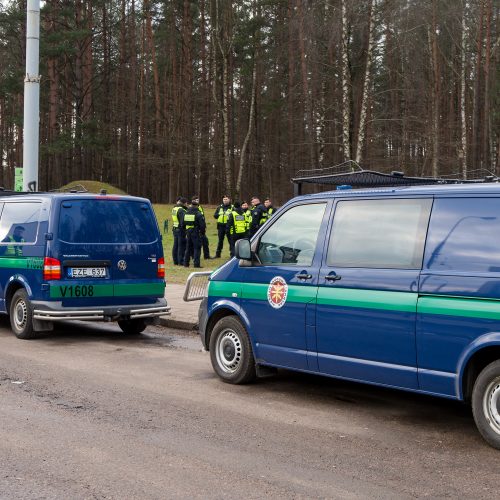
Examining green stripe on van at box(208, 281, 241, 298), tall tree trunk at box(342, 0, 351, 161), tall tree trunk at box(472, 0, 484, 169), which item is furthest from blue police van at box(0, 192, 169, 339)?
tall tree trunk at box(472, 0, 484, 169)

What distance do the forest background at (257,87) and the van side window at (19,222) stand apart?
55.9ft

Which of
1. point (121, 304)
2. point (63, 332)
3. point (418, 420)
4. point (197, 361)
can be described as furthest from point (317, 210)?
point (63, 332)

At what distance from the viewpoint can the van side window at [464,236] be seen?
5.84 metres

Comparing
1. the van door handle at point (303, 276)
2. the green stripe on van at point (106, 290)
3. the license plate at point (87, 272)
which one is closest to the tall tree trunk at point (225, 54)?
the green stripe on van at point (106, 290)

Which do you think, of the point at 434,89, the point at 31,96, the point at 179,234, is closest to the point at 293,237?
the point at 31,96

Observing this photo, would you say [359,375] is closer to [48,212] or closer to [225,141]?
[48,212]

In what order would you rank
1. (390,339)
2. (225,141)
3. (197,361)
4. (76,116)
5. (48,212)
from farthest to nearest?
(76,116) → (225,141) → (48,212) → (197,361) → (390,339)

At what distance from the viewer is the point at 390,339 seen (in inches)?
250

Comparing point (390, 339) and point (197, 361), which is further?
point (197, 361)

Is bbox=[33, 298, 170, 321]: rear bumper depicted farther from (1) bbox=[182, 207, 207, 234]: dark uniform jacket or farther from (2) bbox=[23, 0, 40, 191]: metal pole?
(1) bbox=[182, 207, 207, 234]: dark uniform jacket

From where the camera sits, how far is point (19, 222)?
1142 cm

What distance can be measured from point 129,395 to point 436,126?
30.3m

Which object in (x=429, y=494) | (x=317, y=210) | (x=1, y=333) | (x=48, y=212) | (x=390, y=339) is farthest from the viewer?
(x=1, y=333)

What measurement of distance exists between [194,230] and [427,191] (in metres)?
14.3
